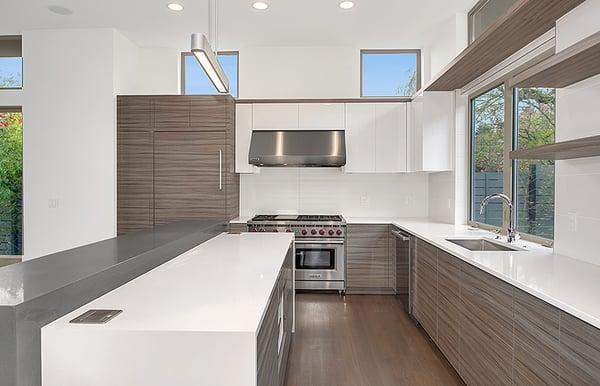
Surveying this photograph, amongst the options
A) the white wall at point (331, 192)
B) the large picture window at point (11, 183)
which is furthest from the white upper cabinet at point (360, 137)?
the large picture window at point (11, 183)

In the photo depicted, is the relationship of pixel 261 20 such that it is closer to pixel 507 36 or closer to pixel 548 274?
pixel 507 36

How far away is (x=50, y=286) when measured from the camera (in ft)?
4.29

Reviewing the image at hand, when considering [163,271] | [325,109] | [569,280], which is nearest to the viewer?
[569,280]

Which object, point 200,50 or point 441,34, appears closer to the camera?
point 200,50

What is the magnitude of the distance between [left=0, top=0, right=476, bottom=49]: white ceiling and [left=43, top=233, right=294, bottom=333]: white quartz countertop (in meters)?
2.71

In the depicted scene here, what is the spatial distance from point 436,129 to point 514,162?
1.13 m

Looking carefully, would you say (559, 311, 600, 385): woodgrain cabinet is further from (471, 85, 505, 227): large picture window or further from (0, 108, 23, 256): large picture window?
(0, 108, 23, 256): large picture window

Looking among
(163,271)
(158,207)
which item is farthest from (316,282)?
(163,271)

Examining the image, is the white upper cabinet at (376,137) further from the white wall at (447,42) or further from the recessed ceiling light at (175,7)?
the recessed ceiling light at (175,7)

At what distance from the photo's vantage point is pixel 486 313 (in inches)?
84.7

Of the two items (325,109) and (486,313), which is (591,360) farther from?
(325,109)

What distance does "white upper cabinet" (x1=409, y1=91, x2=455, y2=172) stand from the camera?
4285 mm

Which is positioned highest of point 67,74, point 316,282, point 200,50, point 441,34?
point 441,34

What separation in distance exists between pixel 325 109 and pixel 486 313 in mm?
3261
